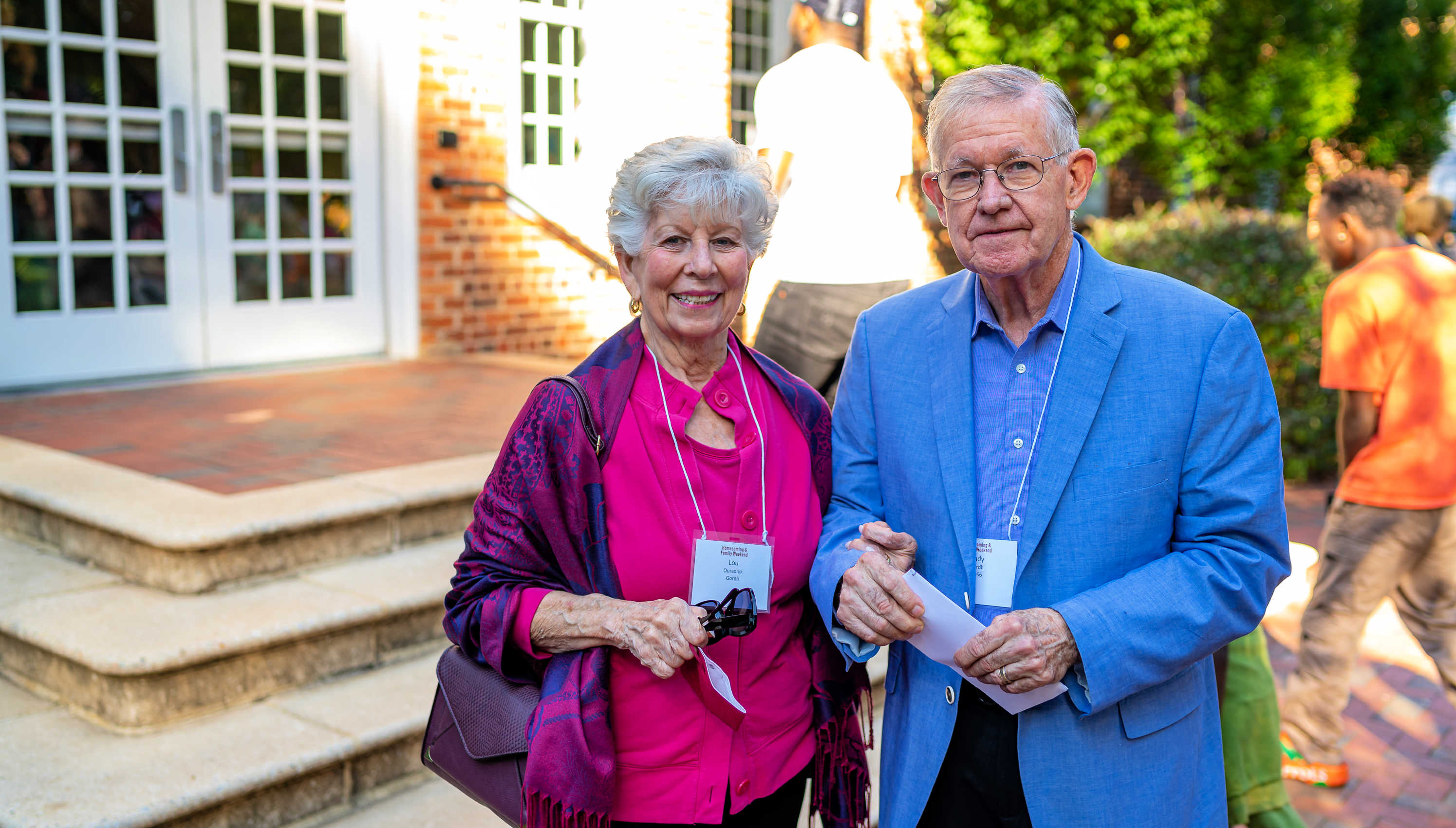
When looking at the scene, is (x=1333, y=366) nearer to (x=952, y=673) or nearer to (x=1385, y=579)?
(x=1385, y=579)

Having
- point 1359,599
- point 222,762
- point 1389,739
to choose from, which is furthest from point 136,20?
point 1389,739

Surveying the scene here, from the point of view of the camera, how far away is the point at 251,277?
6.38 m

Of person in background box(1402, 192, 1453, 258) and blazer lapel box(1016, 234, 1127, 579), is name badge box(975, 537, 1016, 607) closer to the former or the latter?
blazer lapel box(1016, 234, 1127, 579)

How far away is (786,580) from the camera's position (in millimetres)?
2047

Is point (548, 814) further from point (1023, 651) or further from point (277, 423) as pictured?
point (277, 423)

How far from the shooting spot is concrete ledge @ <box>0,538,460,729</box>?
305 centimetres

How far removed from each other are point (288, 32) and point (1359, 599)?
599 centimetres

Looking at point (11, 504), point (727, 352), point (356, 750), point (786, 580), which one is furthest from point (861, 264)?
point (11, 504)

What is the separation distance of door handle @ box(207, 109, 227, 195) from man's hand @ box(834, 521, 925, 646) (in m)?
5.38

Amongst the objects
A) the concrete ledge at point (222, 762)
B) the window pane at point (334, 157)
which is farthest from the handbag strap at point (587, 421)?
the window pane at point (334, 157)

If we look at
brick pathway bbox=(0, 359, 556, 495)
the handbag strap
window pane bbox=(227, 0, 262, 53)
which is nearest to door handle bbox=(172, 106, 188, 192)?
window pane bbox=(227, 0, 262, 53)

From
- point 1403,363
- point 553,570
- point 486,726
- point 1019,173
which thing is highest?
point 1019,173

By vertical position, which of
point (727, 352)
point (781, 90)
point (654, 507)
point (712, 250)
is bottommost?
point (654, 507)

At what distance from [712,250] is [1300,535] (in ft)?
18.9
